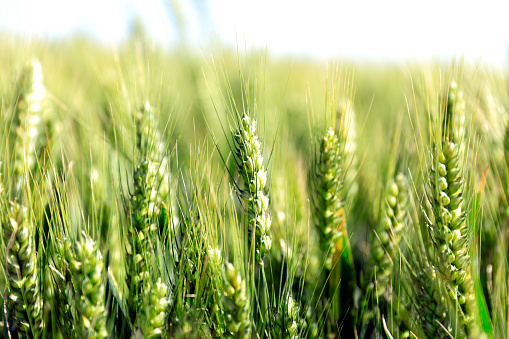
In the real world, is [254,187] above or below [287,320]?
above

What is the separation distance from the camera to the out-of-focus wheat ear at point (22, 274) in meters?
0.73

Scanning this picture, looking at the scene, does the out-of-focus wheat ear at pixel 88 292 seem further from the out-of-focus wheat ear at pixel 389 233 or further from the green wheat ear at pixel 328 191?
the out-of-focus wheat ear at pixel 389 233

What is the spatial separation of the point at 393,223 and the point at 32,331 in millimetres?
896

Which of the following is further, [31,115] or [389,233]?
[31,115]

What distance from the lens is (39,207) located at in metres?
0.87

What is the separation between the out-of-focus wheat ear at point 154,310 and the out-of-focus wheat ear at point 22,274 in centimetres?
24

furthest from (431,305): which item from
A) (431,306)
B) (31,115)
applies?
(31,115)

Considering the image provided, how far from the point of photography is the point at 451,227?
2.55 ft

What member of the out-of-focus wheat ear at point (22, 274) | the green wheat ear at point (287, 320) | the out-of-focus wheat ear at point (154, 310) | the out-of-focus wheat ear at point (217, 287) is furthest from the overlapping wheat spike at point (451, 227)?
the out-of-focus wheat ear at point (22, 274)

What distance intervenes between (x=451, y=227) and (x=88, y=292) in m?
0.73

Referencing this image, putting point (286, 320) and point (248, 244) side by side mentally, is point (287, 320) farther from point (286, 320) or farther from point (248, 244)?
point (248, 244)

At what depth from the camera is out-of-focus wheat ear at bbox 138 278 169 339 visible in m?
0.68

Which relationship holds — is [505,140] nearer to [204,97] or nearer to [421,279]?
[421,279]

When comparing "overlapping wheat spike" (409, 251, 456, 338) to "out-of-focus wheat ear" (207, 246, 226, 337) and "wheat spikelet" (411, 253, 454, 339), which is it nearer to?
"wheat spikelet" (411, 253, 454, 339)
